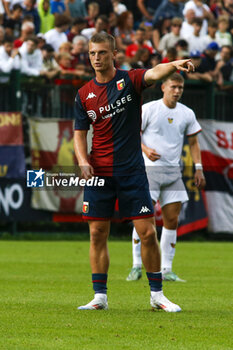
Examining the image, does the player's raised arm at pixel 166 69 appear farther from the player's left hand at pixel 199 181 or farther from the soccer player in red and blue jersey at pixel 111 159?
the player's left hand at pixel 199 181

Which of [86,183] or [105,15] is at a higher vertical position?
[105,15]

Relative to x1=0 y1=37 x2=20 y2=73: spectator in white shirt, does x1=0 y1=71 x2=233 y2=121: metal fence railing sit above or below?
below

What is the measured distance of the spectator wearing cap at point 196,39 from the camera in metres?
20.5

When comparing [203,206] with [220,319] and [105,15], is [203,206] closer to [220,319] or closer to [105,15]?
[105,15]

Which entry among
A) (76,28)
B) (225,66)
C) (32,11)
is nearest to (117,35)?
(76,28)

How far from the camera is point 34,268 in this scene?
12031 millimetres

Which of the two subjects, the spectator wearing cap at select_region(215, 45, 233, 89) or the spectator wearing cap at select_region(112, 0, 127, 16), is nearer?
the spectator wearing cap at select_region(215, 45, 233, 89)

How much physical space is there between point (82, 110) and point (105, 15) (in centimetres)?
1347

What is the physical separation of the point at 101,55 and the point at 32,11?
12502 mm

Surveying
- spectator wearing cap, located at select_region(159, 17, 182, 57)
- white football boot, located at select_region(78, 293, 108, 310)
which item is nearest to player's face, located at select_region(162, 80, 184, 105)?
white football boot, located at select_region(78, 293, 108, 310)

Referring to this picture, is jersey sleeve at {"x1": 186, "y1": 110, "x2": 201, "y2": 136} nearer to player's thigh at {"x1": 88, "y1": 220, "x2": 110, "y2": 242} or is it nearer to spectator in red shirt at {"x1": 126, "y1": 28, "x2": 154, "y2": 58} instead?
player's thigh at {"x1": 88, "y1": 220, "x2": 110, "y2": 242}

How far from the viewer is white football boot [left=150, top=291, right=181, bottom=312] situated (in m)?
7.56

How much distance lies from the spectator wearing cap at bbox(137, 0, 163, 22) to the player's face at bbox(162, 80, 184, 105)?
12.2 metres

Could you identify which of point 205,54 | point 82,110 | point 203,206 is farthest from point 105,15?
point 82,110
